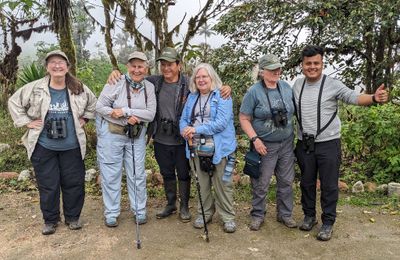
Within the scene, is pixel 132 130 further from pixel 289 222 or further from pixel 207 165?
pixel 289 222

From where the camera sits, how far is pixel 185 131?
3.99 meters

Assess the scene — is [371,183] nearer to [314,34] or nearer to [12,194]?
[314,34]

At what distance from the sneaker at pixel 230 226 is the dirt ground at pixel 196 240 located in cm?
6

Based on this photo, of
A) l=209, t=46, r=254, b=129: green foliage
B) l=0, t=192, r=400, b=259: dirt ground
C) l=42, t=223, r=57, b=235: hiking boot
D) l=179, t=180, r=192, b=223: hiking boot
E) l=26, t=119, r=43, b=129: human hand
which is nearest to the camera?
l=0, t=192, r=400, b=259: dirt ground

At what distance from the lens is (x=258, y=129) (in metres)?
4.03

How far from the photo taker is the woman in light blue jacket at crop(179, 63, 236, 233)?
3930mm

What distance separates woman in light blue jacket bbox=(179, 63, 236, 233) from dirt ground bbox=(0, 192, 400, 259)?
388 mm

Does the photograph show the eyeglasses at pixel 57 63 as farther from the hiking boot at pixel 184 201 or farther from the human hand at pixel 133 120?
the hiking boot at pixel 184 201

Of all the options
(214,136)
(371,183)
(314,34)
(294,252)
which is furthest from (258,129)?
(314,34)

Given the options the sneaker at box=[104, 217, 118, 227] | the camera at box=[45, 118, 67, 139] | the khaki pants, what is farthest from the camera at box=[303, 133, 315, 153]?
the camera at box=[45, 118, 67, 139]

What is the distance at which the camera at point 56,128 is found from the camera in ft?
13.2

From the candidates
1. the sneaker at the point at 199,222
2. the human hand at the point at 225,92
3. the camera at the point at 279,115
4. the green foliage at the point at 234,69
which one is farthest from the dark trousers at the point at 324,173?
the green foliage at the point at 234,69

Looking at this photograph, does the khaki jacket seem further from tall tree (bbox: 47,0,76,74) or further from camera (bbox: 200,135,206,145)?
tall tree (bbox: 47,0,76,74)

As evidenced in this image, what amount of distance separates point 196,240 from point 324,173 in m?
1.44
